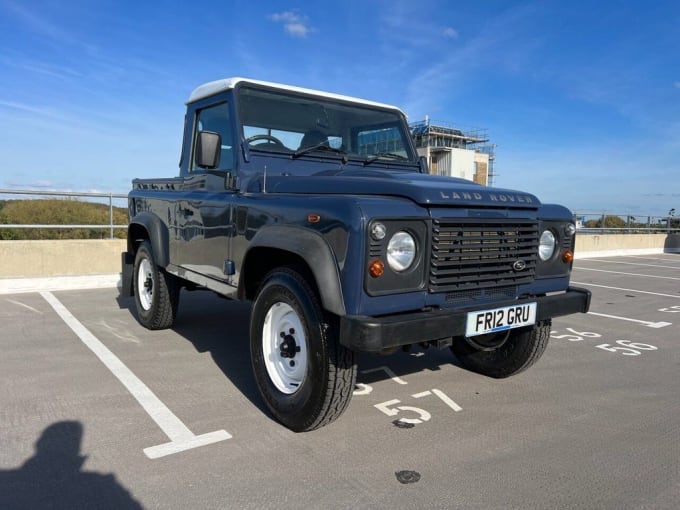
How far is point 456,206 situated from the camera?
9.08 feet

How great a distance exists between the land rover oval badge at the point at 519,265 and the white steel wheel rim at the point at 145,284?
3719 mm

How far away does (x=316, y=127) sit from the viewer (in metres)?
4.04

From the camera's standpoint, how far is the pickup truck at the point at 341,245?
252 cm

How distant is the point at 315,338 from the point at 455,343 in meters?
1.98

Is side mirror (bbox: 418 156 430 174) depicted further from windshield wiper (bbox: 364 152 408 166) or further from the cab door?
the cab door

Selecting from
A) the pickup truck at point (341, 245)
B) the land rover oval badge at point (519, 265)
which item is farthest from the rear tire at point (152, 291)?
the land rover oval badge at point (519, 265)

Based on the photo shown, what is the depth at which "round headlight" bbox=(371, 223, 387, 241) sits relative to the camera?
8.03 ft

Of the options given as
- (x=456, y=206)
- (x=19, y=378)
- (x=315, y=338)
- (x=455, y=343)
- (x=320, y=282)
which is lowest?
(x=19, y=378)

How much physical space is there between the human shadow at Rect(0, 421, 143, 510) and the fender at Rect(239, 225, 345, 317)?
1.23 m

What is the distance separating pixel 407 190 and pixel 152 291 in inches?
133

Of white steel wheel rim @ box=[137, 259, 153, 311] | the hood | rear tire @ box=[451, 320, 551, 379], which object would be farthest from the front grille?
white steel wheel rim @ box=[137, 259, 153, 311]

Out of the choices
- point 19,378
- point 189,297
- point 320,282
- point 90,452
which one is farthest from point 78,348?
point 320,282

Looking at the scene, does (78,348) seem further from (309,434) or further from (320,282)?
(320,282)

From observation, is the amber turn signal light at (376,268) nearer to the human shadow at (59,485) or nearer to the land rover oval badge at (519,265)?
the land rover oval badge at (519,265)
